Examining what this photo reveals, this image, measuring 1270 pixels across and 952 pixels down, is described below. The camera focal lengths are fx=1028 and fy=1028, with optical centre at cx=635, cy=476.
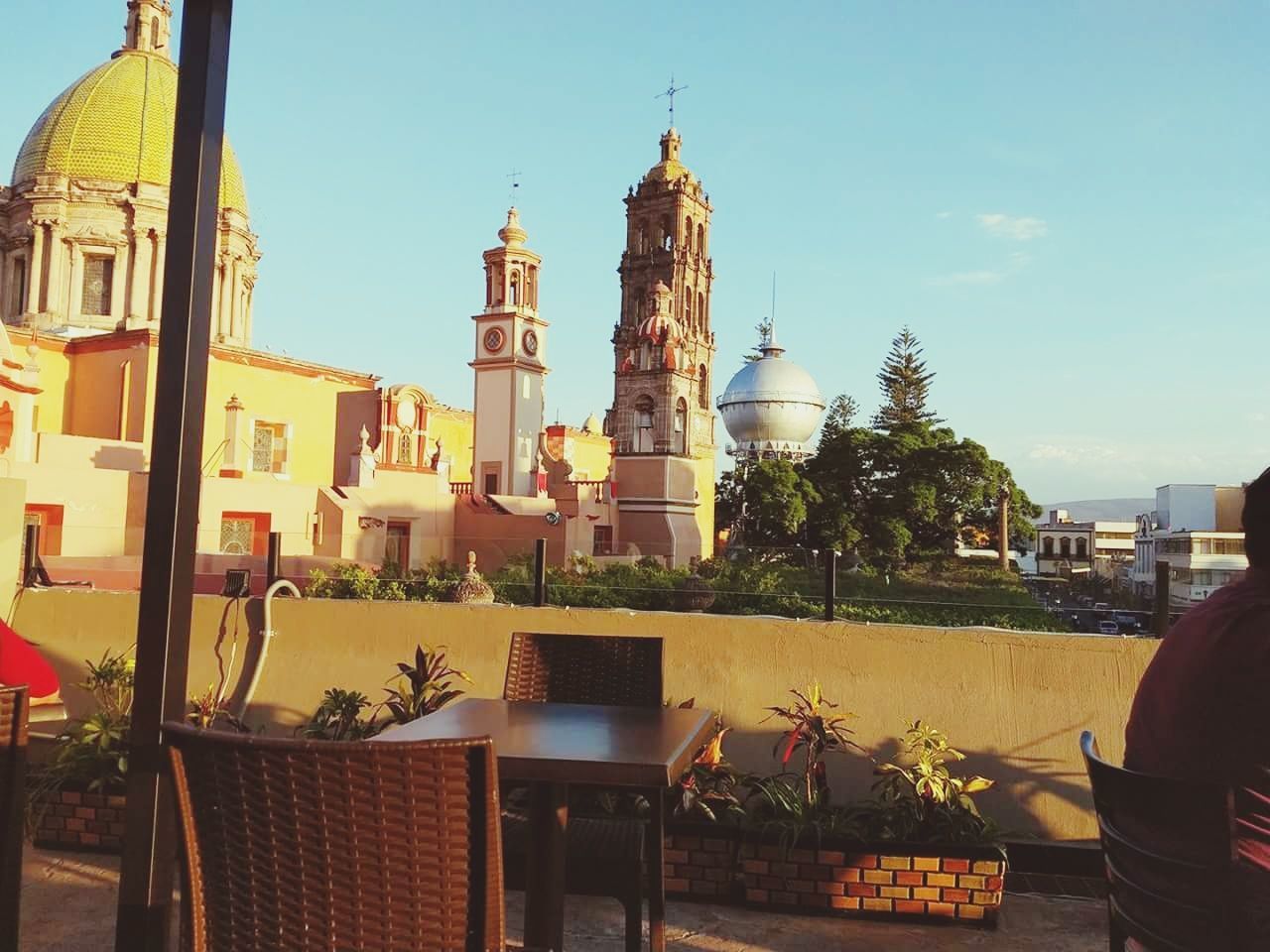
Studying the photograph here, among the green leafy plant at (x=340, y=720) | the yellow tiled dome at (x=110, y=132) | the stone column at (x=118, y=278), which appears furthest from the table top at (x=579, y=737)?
the yellow tiled dome at (x=110, y=132)

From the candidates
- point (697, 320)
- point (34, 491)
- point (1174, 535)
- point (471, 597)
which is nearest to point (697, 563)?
point (471, 597)

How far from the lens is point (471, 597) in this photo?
7.11 metres

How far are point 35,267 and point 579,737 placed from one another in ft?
112

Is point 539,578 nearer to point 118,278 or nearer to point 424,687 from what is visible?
point 424,687

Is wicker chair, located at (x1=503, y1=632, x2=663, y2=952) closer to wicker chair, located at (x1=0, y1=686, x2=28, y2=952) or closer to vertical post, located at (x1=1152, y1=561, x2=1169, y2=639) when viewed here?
wicker chair, located at (x1=0, y1=686, x2=28, y2=952)

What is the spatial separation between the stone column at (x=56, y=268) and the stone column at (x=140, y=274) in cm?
208

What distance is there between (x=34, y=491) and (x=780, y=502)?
30155mm

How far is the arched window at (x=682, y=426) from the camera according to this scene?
44.6 m

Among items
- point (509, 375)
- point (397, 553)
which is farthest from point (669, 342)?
point (397, 553)

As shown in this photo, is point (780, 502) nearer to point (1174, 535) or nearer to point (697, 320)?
point (697, 320)

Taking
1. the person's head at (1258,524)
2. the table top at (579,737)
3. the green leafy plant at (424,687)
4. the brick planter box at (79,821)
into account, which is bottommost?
the brick planter box at (79,821)

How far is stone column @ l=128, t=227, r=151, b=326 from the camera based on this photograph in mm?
30938

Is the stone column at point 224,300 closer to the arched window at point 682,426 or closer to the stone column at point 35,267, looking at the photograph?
the stone column at point 35,267

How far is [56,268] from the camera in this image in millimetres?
30969
